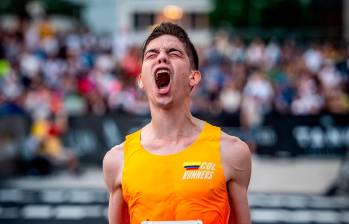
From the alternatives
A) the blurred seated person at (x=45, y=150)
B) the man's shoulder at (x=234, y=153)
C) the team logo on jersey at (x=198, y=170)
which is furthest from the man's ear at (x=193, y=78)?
the blurred seated person at (x=45, y=150)

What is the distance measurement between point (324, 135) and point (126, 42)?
7.14m

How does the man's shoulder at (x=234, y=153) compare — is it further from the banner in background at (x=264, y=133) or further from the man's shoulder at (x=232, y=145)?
the banner in background at (x=264, y=133)

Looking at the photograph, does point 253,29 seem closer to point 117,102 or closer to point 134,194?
point 117,102

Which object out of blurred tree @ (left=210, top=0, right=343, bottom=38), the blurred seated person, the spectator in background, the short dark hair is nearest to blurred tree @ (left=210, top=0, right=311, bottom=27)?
blurred tree @ (left=210, top=0, right=343, bottom=38)

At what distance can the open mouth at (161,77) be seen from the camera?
2.95 metres

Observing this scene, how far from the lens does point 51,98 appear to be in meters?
14.5

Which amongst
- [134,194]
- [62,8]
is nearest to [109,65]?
[134,194]

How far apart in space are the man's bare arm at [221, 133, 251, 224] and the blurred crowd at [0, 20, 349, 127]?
1128 cm

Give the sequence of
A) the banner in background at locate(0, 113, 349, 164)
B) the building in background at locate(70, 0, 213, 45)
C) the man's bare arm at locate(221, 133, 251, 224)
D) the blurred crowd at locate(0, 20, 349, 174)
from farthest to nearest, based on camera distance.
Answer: the building in background at locate(70, 0, 213, 45) < the banner in background at locate(0, 113, 349, 164) < the blurred crowd at locate(0, 20, 349, 174) < the man's bare arm at locate(221, 133, 251, 224)

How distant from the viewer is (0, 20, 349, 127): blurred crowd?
51.3 ft

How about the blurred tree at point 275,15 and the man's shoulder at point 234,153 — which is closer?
the man's shoulder at point 234,153

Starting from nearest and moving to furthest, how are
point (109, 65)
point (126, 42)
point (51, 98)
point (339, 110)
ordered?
point (51, 98)
point (339, 110)
point (109, 65)
point (126, 42)

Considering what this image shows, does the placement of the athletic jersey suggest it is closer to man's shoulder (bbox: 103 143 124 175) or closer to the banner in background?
man's shoulder (bbox: 103 143 124 175)

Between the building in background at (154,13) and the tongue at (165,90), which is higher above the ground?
the tongue at (165,90)
